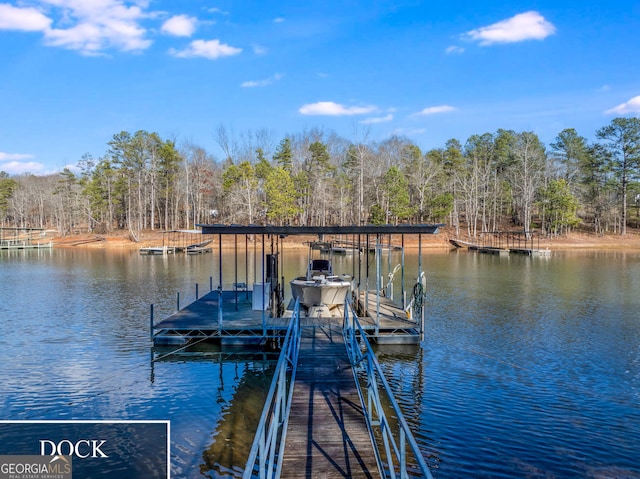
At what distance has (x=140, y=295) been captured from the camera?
26891 millimetres

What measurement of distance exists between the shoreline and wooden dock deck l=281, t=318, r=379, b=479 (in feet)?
172

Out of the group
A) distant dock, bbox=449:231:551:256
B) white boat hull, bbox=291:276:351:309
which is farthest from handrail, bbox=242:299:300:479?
distant dock, bbox=449:231:551:256

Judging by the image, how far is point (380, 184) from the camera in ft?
250

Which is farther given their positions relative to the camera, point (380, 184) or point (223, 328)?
point (380, 184)

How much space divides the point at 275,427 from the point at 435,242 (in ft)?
212

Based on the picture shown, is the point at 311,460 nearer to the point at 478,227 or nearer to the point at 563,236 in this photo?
the point at 563,236

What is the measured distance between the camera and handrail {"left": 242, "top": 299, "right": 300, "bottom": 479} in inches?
229

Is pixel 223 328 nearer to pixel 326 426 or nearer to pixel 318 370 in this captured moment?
pixel 318 370

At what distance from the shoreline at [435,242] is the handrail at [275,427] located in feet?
175

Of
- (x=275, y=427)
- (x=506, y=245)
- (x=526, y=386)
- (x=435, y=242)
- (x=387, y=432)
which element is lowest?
(x=526, y=386)

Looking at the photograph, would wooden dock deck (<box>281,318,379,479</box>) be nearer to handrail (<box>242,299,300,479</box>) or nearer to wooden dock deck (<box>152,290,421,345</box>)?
handrail (<box>242,299,300,479</box>)

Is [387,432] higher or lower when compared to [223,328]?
higher

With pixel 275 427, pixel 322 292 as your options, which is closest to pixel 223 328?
pixel 322 292

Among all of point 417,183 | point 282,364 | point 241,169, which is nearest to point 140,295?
point 282,364
